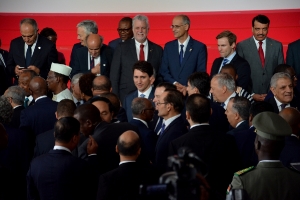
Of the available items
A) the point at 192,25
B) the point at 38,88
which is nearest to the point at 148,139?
the point at 38,88

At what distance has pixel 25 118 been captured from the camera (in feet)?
20.8

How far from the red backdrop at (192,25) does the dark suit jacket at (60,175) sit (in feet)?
18.4

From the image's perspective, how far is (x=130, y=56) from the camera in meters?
8.34

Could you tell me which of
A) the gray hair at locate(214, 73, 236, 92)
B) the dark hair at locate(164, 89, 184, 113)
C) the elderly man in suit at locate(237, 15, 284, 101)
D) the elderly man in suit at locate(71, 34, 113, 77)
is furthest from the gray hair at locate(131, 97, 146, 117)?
the elderly man in suit at locate(237, 15, 284, 101)

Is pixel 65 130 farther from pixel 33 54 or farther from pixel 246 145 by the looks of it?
pixel 33 54

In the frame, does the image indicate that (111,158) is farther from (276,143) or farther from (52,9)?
(52,9)

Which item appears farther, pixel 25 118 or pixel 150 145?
pixel 25 118

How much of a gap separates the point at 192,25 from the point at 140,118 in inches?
184

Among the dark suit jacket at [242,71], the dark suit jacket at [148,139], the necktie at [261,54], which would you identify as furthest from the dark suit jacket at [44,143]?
the necktie at [261,54]

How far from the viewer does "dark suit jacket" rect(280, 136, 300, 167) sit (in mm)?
4977

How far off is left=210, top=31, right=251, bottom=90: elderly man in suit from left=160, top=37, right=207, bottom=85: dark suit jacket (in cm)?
18

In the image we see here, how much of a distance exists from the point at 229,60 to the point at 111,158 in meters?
→ 3.13

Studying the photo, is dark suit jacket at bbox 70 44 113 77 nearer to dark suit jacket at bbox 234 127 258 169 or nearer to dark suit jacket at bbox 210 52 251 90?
dark suit jacket at bbox 210 52 251 90

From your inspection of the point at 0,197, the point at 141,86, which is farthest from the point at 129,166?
the point at 141,86
